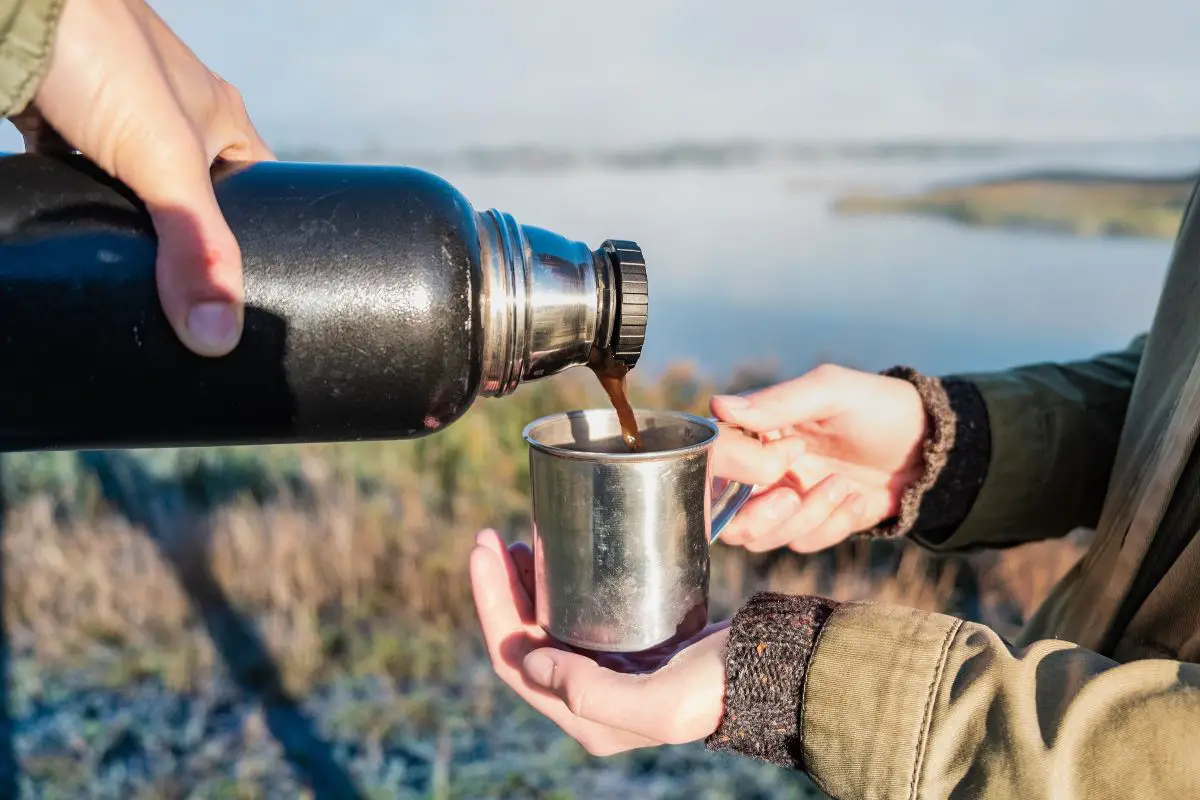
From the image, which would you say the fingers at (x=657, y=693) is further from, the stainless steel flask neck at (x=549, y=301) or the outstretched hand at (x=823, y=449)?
the outstretched hand at (x=823, y=449)

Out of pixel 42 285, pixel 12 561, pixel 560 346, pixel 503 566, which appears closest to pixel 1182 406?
pixel 560 346

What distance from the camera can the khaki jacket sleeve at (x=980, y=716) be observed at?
2.86 ft

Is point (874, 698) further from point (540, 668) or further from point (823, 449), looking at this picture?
point (823, 449)

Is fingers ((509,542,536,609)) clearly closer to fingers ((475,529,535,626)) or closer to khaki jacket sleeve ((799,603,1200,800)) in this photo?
fingers ((475,529,535,626))

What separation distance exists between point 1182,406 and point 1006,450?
48 centimetres

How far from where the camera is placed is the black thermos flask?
3.15ft

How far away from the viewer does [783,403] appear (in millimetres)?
1677

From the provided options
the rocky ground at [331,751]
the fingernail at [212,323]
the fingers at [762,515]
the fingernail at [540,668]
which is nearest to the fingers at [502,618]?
the fingernail at [540,668]

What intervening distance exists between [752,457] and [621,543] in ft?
1.93

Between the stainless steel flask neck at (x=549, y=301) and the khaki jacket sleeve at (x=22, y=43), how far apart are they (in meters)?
0.45

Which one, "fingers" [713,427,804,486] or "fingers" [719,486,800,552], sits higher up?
"fingers" [713,427,804,486]

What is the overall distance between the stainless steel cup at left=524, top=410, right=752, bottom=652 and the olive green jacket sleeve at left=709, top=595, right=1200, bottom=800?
0.15 m

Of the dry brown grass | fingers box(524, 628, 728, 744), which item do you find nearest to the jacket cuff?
fingers box(524, 628, 728, 744)

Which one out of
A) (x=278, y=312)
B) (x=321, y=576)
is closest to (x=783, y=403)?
(x=278, y=312)
